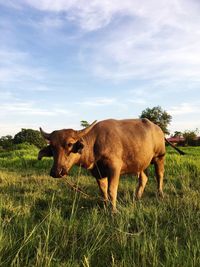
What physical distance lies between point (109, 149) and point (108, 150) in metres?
0.03

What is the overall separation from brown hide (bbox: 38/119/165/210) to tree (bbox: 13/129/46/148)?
48.8ft

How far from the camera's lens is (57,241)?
415 centimetres

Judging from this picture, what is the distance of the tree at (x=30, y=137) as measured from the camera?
2316cm

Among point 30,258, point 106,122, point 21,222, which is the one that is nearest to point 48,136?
point 106,122

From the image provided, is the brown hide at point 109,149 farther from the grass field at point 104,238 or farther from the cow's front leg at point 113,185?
the grass field at point 104,238

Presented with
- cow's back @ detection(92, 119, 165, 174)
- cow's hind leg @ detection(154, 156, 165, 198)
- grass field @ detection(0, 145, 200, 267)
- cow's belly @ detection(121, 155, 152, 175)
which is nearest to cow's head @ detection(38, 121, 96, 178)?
grass field @ detection(0, 145, 200, 267)

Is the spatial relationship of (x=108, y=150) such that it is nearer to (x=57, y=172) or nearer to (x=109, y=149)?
(x=109, y=149)

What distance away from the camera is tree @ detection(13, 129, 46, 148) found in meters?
23.2

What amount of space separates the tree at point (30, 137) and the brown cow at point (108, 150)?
14.8 meters

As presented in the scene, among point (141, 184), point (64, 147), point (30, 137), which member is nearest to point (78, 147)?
point (64, 147)

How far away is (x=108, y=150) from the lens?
24.5ft

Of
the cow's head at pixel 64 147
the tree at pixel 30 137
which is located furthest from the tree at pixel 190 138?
the cow's head at pixel 64 147

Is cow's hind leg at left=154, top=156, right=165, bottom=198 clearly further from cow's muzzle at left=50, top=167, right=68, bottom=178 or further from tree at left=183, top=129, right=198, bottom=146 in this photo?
tree at left=183, top=129, right=198, bottom=146

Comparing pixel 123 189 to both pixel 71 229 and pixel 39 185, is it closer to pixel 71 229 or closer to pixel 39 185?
pixel 39 185
